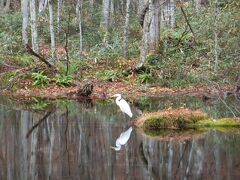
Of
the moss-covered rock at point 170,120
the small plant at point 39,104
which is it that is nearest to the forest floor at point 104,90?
the small plant at point 39,104

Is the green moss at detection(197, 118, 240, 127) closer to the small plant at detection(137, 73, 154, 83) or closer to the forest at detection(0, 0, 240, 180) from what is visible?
the forest at detection(0, 0, 240, 180)

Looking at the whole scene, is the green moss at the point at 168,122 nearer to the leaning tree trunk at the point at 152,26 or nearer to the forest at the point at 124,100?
the forest at the point at 124,100

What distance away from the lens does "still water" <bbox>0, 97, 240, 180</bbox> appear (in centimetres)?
898

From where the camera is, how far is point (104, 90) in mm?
22391

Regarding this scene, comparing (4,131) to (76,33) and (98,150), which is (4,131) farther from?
(76,33)

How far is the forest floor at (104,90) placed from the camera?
21422mm

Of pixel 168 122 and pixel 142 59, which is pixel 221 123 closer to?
pixel 168 122

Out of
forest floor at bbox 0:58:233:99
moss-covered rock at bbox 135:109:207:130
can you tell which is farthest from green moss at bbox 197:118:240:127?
forest floor at bbox 0:58:233:99

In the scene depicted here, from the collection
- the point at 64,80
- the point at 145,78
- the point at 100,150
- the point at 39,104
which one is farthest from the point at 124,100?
the point at 64,80

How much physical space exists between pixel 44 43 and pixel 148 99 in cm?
1488

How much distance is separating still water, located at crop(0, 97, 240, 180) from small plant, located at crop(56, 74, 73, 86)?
256 inches

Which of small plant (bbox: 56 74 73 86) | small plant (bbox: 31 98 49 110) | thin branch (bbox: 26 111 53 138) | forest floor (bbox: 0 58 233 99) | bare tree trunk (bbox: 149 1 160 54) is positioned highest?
bare tree trunk (bbox: 149 1 160 54)

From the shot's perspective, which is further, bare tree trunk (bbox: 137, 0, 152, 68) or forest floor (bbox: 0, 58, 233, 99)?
bare tree trunk (bbox: 137, 0, 152, 68)

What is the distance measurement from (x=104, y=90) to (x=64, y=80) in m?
2.12
